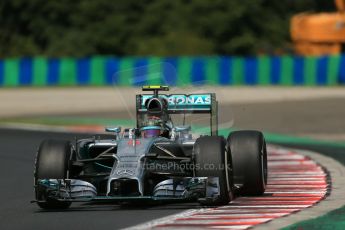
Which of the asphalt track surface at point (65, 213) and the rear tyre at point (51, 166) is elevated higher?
the rear tyre at point (51, 166)

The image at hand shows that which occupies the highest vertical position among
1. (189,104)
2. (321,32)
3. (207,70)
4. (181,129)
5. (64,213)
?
(321,32)

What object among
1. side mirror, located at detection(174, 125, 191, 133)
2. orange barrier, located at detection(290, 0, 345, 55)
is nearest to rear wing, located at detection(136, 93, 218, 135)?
side mirror, located at detection(174, 125, 191, 133)

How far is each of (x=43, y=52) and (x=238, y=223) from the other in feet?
209

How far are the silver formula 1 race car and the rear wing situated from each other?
0.01 m

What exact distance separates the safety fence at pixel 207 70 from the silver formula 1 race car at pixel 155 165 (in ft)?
118

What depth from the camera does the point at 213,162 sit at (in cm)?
1066

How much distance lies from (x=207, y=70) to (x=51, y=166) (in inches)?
1658

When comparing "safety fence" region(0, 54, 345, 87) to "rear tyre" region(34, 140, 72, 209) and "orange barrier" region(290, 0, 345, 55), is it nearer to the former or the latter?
"orange barrier" region(290, 0, 345, 55)

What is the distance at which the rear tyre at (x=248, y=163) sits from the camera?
38.1 feet

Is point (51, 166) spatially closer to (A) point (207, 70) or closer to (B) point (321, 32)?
(A) point (207, 70)

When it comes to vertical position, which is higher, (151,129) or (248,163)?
(151,129)

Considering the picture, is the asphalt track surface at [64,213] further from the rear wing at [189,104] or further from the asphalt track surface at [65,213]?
the rear wing at [189,104]

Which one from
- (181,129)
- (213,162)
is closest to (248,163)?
(181,129)

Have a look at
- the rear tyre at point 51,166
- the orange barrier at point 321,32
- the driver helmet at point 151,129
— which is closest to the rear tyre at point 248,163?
the driver helmet at point 151,129
